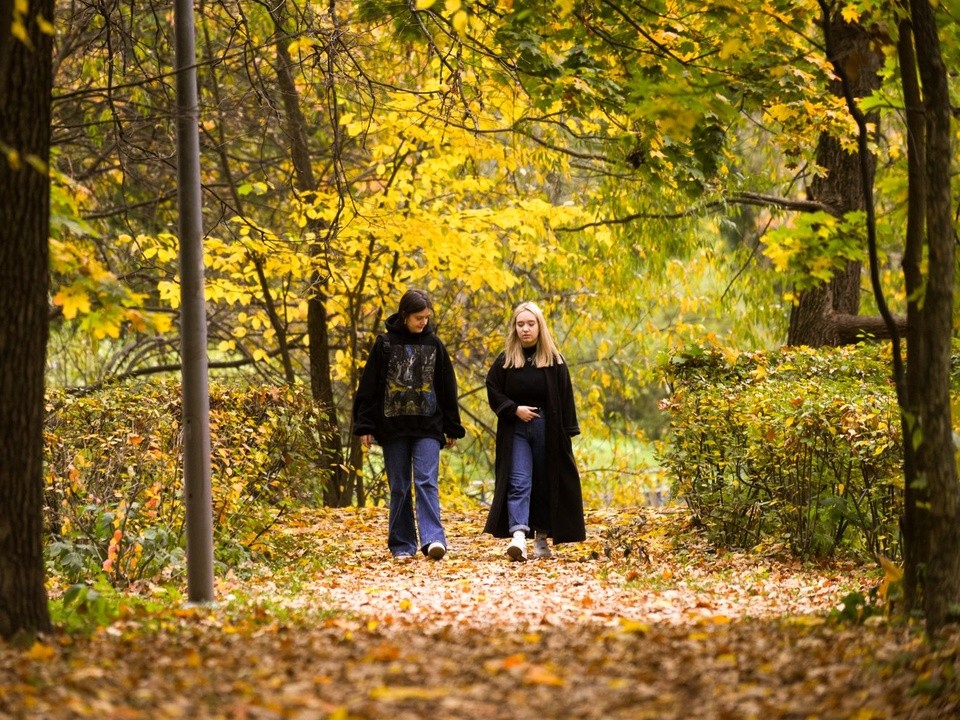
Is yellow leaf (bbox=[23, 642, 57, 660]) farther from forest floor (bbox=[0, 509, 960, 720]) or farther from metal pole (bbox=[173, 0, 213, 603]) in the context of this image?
metal pole (bbox=[173, 0, 213, 603])

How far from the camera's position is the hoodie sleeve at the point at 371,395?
9195 mm

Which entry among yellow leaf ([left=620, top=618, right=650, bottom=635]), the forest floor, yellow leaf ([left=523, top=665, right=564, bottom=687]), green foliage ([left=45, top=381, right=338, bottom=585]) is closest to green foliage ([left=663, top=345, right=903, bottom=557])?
the forest floor

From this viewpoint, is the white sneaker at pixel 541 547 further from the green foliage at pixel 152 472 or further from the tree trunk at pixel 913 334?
the tree trunk at pixel 913 334

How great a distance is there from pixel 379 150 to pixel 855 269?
17.2ft

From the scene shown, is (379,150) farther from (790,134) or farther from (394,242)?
(790,134)

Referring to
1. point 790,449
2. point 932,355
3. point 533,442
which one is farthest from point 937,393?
point 533,442

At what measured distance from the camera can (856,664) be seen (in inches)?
191

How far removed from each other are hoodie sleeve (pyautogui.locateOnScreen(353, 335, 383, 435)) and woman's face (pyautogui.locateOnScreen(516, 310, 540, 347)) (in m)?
1.07

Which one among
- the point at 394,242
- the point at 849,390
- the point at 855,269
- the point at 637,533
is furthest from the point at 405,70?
the point at 849,390

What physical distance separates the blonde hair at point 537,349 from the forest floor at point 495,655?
193 centimetres

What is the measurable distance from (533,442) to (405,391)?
43.4 inches

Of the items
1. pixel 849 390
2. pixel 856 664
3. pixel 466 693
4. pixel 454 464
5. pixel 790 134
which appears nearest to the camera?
pixel 466 693

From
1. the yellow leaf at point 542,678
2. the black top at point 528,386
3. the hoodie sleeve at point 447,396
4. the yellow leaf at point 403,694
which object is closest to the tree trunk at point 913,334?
the yellow leaf at point 542,678

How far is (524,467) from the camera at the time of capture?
9383mm
